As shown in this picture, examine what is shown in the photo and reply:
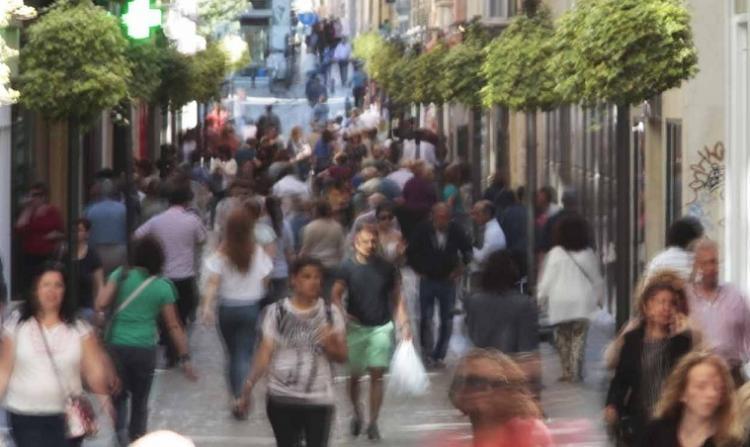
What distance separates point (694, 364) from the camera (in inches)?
353

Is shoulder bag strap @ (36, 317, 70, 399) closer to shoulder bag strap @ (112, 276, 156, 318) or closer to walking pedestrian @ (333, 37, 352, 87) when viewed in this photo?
shoulder bag strap @ (112, 276, 156, 318)

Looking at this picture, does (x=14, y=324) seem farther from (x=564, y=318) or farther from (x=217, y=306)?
(x=564, y=318)

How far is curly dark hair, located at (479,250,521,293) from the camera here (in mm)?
14336

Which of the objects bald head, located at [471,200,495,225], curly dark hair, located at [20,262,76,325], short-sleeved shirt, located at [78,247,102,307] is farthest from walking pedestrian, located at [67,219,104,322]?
curly dark hair, located at [20,262,76,325]

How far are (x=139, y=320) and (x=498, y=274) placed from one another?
93.6 inches

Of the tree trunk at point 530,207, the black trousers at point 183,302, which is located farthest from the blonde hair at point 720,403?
the tree trunk at point 530,207

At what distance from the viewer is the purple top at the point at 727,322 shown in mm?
12781

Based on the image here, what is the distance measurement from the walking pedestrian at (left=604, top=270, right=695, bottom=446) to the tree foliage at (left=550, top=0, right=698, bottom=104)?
242 inches

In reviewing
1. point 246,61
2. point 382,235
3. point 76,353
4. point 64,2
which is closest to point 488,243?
point 382,235

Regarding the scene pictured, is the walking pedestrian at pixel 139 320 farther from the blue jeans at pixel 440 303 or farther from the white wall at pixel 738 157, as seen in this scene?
the white wall at pixel 738 157

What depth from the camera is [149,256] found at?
14.4m

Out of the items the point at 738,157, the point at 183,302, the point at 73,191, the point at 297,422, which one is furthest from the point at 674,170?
the point at 297,422

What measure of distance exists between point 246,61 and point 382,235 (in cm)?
3839

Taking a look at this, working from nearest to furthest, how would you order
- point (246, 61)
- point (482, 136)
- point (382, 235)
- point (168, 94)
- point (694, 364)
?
point (694, 364) → point (382, 235) → point (168, 94) → point (482, 136) → point (246, 61)
